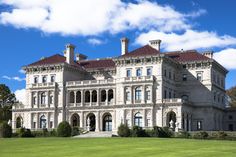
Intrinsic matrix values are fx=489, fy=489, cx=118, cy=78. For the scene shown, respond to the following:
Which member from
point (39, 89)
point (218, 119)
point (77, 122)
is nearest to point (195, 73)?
point (218, 119)

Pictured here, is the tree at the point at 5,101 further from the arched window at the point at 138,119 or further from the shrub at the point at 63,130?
the shrub at the point at 63,130

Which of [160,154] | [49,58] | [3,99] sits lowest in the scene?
[160,154]

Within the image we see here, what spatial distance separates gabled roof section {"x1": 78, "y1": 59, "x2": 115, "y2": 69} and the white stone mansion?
0.74 feet

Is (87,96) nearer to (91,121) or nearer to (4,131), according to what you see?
(91,121)

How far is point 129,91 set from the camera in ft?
259

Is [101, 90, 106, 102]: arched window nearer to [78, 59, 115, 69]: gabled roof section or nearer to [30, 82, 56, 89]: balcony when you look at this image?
[78, 59, 115, 69]: gabled roof section

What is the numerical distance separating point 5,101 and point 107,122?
2998cm

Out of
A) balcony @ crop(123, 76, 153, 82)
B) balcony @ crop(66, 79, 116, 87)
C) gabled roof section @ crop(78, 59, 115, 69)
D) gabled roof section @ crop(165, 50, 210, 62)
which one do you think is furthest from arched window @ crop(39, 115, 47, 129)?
gabled roof section @ crop(165, 50, 210, 62)

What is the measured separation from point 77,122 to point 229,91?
124 feet

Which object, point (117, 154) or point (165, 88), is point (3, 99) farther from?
point (117, 154)

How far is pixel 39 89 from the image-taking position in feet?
286

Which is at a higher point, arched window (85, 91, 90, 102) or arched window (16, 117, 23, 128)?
arched window (85, 91, 90, 102)

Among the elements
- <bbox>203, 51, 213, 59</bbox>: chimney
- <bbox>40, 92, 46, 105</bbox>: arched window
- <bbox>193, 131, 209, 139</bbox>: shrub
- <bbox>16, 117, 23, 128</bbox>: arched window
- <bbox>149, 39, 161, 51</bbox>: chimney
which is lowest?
<bbox>193, 131, 209, 139</bbox>: shrub

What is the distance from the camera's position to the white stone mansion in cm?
7756
